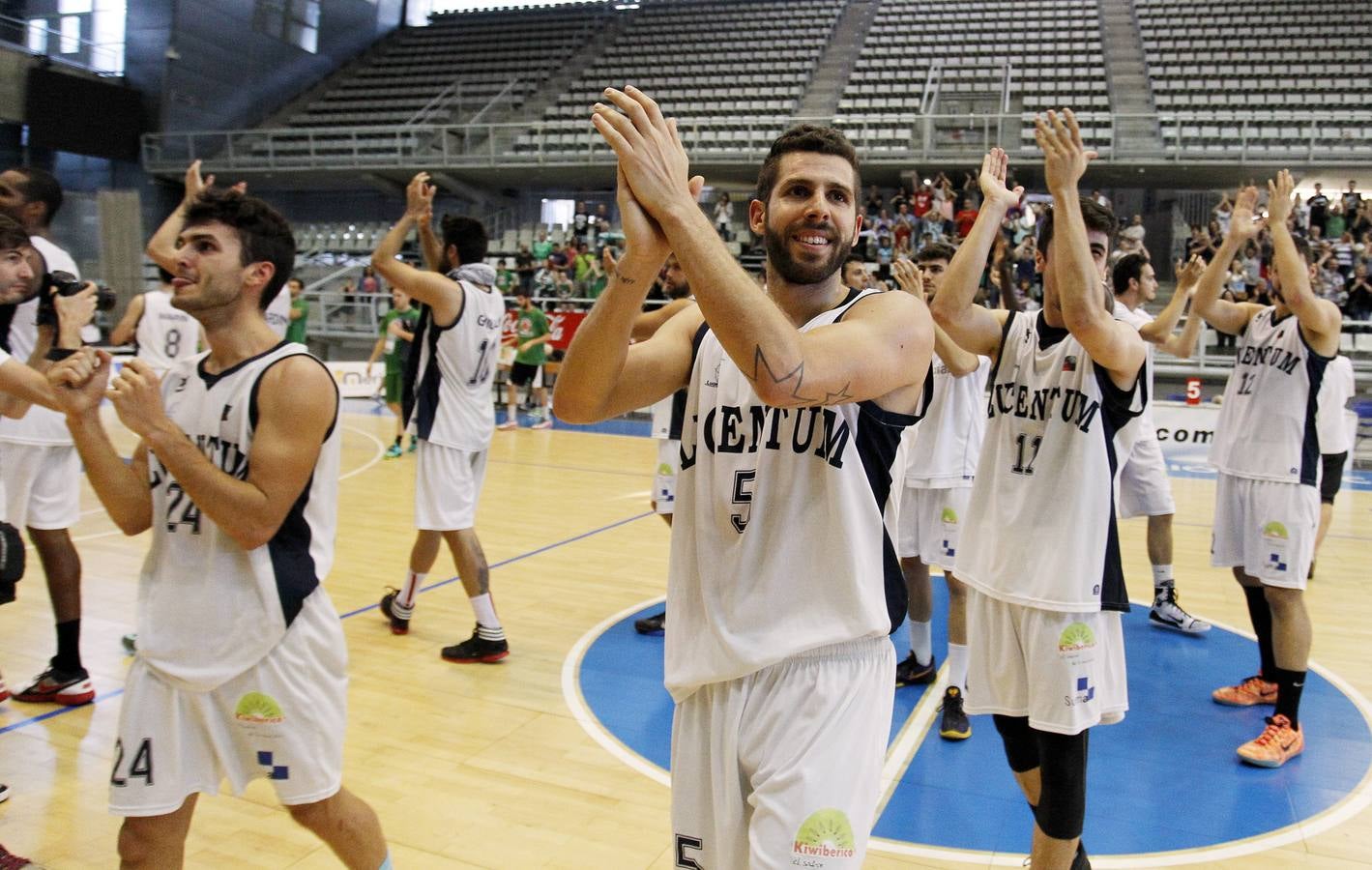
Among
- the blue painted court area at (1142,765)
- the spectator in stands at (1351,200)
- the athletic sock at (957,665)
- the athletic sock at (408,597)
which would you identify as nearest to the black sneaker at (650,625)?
the blue painted court area at (1142,765)

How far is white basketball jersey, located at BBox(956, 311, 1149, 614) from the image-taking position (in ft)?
10.0

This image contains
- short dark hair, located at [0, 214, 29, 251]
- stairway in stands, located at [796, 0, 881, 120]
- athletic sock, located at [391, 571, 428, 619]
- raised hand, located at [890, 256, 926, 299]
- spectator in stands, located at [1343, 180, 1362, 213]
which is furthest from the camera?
stairway in stands, located at [796, 0, 881, 120]

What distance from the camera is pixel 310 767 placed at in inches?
101

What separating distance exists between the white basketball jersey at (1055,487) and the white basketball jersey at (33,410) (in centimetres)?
411

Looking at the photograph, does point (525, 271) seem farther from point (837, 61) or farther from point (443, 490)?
point (443, 490)

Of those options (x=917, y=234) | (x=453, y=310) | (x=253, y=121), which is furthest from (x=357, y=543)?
(x=253, y=121)

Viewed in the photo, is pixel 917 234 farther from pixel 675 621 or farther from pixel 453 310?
pixel 675 621

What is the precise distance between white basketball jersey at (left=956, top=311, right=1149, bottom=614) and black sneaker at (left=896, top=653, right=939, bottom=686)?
207 centimetres

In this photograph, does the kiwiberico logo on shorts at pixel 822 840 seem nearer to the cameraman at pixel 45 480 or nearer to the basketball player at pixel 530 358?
the cameraman at pixel 45 480

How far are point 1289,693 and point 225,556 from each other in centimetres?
429

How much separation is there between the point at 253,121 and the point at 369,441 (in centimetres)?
1785

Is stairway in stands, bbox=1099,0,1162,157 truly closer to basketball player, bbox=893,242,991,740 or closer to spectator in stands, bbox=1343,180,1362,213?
spectator in stands, bbox=1343,180,1362,213

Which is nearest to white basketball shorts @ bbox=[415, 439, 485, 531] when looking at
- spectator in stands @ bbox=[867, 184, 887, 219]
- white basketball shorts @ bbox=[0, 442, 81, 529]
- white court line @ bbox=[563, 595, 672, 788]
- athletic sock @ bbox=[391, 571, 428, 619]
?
athletic sock @ bbox=[391, 571, 428, 619]

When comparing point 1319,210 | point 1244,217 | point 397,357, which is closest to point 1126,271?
point 1244,217
